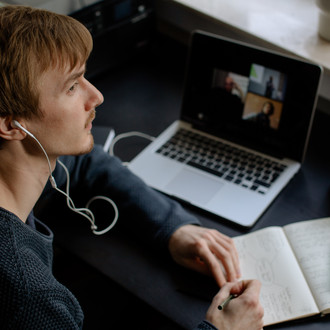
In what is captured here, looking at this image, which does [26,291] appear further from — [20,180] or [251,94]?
[251,94]

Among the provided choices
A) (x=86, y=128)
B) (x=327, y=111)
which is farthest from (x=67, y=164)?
(x=327, y=111)

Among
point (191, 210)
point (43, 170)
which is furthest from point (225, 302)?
point (43, 170)

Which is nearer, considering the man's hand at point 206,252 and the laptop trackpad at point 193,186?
the man's hand at point 206,252

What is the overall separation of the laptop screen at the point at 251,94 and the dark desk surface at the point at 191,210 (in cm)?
11

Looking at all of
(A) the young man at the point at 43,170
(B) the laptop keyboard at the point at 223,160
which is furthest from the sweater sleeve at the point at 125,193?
(B) the laptop keyboard at the point at 223,160

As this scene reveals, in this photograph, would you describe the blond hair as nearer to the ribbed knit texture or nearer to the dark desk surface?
the ribbed knit texture

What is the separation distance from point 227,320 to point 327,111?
0.84 meters

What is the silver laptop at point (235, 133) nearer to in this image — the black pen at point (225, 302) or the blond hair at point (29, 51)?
the black pen at point (225, 302)

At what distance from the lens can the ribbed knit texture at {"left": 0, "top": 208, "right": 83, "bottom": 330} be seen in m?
0.83

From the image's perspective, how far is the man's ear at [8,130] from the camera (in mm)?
860

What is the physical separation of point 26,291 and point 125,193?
39 cm

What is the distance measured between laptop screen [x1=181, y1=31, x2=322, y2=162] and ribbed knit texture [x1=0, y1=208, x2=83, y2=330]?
62 centimetres

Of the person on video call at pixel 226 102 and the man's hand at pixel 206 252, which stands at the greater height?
the person on video call at pixel 226 102

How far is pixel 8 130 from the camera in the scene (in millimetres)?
868
